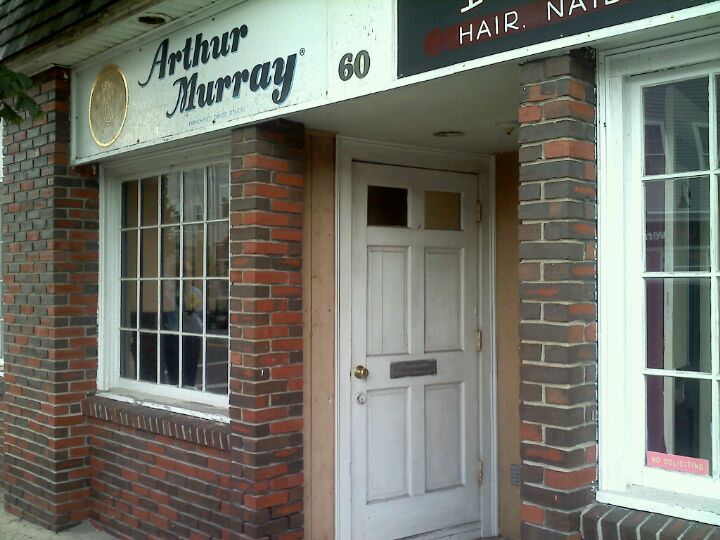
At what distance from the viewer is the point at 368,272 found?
4961mm

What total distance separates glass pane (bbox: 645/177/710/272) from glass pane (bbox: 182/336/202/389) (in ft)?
10.0

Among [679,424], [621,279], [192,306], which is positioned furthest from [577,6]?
[192,306]

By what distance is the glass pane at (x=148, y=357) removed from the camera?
5609 mm

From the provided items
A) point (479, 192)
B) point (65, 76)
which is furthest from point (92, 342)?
point (479, 192)

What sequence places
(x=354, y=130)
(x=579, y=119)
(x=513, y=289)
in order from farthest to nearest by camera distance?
(x=513, y=289), (x=354, y=130), (x=579, y=119)

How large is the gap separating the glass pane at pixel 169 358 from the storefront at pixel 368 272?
0.03 m

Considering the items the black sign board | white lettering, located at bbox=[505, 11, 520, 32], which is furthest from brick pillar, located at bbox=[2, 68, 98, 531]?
white lettering, located at bbox=[505, 11, 520, 32]

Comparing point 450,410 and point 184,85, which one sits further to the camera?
point 450,410

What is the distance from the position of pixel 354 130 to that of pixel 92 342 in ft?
8.77

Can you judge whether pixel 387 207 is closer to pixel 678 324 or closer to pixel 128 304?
pixel 128 304

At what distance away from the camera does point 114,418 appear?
552 cm

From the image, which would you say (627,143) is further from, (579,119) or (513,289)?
(513,289)

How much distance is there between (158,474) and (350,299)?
67.8 inches

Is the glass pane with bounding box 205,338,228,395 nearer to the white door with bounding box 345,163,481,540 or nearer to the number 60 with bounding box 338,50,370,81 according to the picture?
the white door with bounding box 345,163,481,540
